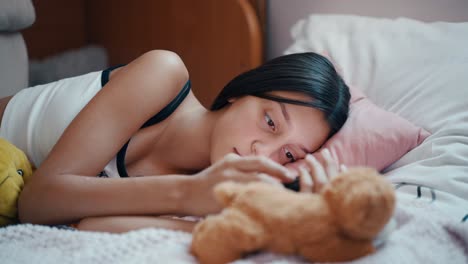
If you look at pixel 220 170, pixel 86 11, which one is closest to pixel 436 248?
pixel 220 170

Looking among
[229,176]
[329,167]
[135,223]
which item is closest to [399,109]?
[329,167]

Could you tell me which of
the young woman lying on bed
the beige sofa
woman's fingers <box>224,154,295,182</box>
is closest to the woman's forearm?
the young woman lying on bed

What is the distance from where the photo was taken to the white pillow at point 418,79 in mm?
920

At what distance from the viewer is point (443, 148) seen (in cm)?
98

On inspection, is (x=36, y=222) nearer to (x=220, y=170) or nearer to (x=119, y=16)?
(x=220, y=170)

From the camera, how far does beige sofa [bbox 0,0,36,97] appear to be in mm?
1438

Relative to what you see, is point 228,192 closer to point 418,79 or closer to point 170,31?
point 418,79

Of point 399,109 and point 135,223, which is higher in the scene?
point 399,109

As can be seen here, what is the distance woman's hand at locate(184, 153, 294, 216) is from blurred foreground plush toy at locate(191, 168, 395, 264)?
0.07m

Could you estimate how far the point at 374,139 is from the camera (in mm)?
1017

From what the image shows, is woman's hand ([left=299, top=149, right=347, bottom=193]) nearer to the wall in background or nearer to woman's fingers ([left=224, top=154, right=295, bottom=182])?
woman's fingers ([left=224, top=154, right=295, bottom=182])

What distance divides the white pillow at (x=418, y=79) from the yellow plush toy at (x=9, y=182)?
30.4 inches

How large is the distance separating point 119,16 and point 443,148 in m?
1.58

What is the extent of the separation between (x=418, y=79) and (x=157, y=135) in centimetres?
65
